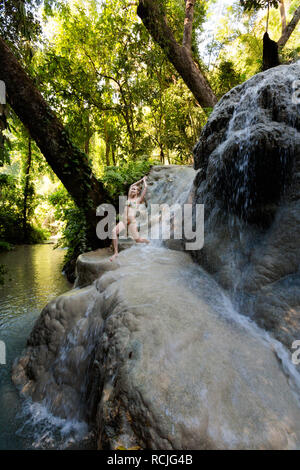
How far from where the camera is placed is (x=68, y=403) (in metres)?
2.29

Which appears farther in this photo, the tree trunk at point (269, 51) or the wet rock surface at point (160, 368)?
the tree trunk at point (269, 51)

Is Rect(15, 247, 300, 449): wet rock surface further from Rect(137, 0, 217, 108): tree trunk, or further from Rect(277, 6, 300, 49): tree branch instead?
Rect(277, 6, 300, 49): tree branch

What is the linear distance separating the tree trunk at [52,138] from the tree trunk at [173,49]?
5.85 meters

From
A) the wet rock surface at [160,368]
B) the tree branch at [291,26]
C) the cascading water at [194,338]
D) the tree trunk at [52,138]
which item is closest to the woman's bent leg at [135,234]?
the cascading water at [194,338]

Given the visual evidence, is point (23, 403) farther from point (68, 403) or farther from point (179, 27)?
point (179, 27)

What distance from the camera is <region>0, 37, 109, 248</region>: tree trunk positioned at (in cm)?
439

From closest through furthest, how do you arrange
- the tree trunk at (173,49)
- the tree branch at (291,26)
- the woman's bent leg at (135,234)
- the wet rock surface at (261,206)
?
the wet rock surface at (261,206), the woman's bent leg at (135,234), the tree trunk at (173,49), the tree branch at (291,26)

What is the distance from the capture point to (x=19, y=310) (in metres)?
4.55

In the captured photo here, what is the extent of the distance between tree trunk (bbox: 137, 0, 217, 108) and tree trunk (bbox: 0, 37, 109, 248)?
5.85m

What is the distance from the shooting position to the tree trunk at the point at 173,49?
26.5ft

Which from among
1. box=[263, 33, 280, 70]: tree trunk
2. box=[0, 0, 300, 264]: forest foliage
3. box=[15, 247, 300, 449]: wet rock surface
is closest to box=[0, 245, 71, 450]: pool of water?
box=[15, 247, 300, 449]: wet rock surface

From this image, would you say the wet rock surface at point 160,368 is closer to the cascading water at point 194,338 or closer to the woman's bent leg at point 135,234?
the cascading water at point 194,338
